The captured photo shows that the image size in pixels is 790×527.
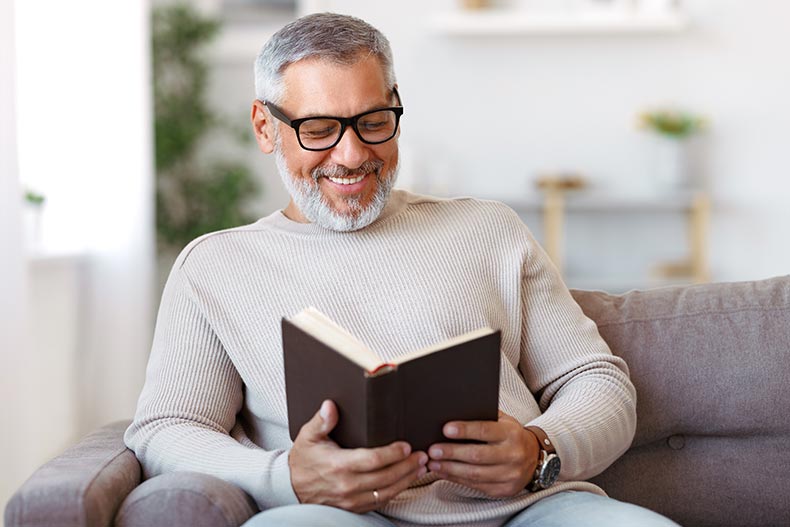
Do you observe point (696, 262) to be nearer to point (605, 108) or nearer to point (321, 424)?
point (605, 108)

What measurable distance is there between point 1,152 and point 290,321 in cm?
161

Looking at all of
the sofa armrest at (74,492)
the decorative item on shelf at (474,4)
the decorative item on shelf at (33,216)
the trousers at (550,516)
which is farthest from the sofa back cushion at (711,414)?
the decorative item on shelf at (474,4)

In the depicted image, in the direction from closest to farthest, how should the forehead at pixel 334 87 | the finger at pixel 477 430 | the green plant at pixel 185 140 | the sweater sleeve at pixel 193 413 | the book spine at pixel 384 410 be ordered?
1. the book spine at pixel 384 410
2. the finger at pixel 477 430
3. the sweater sleeve at pixel 193 413
4. the forehead at pixel 334 87
5. the green plant at pixel 185 140

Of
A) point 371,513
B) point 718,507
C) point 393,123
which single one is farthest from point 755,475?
point 393,123

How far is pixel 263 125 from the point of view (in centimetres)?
187

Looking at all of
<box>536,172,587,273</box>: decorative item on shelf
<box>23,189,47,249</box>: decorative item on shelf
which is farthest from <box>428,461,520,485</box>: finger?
<box>536,172,587,273</box>: decorative item on shelf

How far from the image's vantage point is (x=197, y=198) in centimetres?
509

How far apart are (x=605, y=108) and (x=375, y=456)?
4.25m

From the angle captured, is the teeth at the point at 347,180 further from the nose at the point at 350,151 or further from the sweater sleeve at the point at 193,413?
the sweater sleeve at the point at 193,413

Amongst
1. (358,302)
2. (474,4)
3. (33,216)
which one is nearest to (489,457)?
(358,302)

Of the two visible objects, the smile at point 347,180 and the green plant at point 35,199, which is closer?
the smile at point 347,180

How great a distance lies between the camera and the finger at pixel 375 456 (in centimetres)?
134

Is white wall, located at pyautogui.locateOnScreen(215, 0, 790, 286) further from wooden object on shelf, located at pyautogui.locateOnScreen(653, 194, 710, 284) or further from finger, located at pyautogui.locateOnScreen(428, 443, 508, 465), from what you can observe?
finger, located at pyautogui.locateOnScreen(428, 443, 508, 465)

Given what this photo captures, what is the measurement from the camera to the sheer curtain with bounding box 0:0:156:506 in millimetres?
3844
